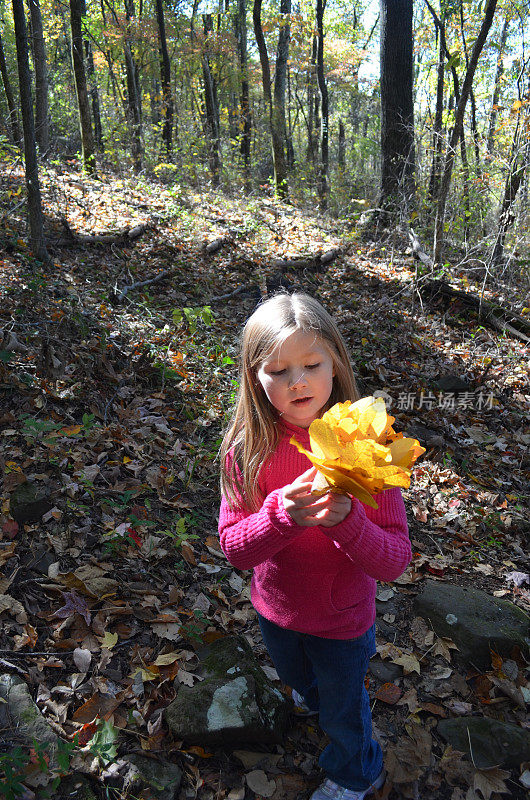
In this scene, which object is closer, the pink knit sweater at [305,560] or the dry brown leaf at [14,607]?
the pink knit sweater at [305,560]

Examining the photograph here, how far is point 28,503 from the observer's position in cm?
308

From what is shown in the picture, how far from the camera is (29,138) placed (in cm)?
551

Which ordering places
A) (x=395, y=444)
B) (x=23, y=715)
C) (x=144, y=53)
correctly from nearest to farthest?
1. (x=395, y=444)
2. (x=23, y=715)
3. (x=144, y=53)

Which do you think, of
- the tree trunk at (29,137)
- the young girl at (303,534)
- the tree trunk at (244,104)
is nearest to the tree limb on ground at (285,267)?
the tree trunk at (29,137)

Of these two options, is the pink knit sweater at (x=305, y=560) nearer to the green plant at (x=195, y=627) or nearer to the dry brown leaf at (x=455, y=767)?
the green plant at (x=195, y=627)

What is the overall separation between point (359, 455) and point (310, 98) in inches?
1015

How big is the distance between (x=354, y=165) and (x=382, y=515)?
2466 centimetres

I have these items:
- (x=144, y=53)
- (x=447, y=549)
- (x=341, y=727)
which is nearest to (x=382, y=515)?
(x=341, y=727)

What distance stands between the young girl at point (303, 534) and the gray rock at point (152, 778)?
626 millimetres

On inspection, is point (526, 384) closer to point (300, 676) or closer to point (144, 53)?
point (300, 676)

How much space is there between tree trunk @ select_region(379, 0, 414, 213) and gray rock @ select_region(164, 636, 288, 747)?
823cm

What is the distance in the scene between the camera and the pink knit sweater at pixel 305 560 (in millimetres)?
1617

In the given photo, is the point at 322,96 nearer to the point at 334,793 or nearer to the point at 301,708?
the point at 301,708

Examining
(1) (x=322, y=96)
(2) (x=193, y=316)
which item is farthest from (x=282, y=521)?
(1) (x=322, y=96)
